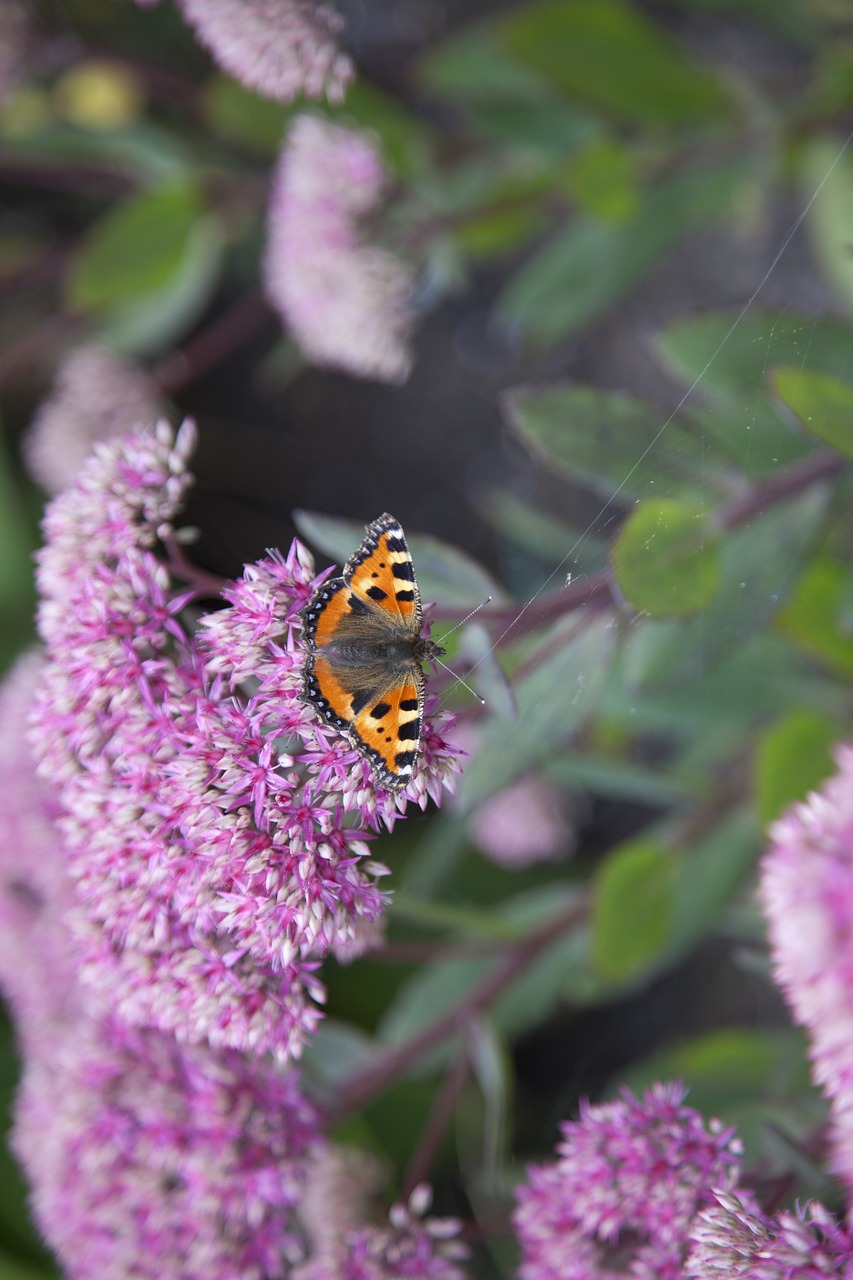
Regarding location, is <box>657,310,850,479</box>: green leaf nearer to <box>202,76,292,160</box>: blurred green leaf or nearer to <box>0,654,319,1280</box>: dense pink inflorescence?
<box>0,654,319,1280</box>: dense pink inflorescence

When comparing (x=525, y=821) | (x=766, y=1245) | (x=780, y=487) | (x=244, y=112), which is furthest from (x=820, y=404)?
(x=244, y=112)

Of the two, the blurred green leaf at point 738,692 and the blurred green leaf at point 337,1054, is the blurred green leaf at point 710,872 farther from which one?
the blurred green leaf at point 337,1054

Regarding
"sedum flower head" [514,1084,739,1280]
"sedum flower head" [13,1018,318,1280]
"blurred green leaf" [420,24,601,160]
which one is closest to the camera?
"sedum flower head" [514,1084,739,1280]

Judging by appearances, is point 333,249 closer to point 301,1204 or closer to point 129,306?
point 129,306

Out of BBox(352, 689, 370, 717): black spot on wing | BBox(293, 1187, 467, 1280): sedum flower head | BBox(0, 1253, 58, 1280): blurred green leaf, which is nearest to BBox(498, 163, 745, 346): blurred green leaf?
BBox(352, 689, 370, 717): black spot on wing

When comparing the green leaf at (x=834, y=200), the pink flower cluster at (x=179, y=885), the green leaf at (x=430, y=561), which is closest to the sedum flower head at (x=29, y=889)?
the pink flower cluster at (x=179, y=885)

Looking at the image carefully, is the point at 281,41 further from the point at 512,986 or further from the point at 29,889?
the point at 512,986
